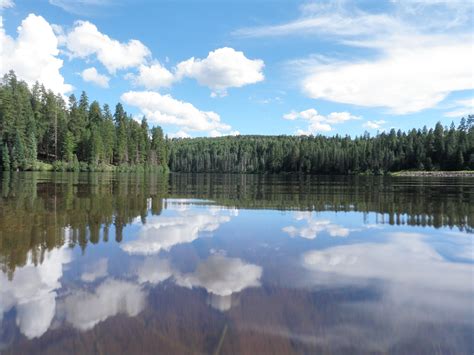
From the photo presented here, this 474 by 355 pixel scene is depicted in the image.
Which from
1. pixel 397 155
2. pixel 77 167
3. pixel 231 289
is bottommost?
pixel 231 289

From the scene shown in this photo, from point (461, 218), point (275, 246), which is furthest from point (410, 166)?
point (275, 246)

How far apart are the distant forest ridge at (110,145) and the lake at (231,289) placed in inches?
3251

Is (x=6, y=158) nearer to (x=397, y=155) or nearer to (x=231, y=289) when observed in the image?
(x=231, y=289)

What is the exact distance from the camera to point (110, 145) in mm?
105812

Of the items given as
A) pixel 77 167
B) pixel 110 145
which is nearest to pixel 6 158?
pixel 77 167

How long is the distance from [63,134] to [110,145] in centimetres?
1282

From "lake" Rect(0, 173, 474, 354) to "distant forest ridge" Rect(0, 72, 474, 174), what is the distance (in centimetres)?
8258

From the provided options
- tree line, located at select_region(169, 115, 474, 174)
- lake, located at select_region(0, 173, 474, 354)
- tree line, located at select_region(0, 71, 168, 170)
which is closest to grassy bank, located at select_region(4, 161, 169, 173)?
tree line, located at select_region(0, 71, 168, 170)

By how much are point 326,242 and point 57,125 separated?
105 meters

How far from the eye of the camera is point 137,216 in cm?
1598

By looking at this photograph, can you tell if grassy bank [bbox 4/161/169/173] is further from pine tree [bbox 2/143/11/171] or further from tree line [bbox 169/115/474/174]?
tree line [bbox 169/115/474/174]

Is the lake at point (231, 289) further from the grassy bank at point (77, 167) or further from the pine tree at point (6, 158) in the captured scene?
the grassy bank at point (77, 167)

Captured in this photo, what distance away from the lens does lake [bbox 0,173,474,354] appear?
16.7ft

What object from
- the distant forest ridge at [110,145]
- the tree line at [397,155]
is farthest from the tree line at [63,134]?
the tree line at [397,155]
